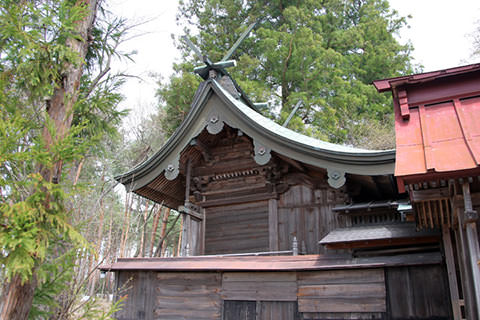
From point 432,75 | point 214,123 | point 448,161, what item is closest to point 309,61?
point 214,123

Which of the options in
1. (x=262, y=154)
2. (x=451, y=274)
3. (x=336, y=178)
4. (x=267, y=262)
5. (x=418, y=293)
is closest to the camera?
(x=451, y=274)

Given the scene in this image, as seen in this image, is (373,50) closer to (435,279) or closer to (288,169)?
(288,169)

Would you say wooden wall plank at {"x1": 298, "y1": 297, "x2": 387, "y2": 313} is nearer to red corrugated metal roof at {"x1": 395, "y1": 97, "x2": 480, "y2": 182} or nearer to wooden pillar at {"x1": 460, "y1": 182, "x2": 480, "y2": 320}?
wooden pillar at {"x1": 460, "y1": 182, "x2": 480, "y2": 320}

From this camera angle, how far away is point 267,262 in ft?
24.4

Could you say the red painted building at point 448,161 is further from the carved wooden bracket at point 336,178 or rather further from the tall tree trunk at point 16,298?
the tall tree trunk at point 16,298

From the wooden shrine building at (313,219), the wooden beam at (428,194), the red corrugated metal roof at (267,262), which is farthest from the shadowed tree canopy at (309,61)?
the wooden beam at (428,194)

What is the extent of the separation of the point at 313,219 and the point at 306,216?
7.0 inches

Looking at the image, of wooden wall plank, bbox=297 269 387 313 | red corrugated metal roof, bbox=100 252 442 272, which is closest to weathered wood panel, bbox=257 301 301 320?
wooden wall plank, bbox=297 269 387 313

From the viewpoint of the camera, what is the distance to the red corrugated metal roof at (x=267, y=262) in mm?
6477

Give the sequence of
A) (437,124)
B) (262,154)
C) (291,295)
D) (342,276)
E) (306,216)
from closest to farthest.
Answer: (437,124)
(342,276)
(291,295)
(262,154)
(306,216)

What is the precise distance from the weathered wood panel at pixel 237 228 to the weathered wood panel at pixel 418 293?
3390 millimetres

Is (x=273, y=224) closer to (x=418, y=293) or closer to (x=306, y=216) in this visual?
(x=306, y=216)

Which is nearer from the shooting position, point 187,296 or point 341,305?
point 341,305

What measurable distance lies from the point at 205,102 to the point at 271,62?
36.3 ft
